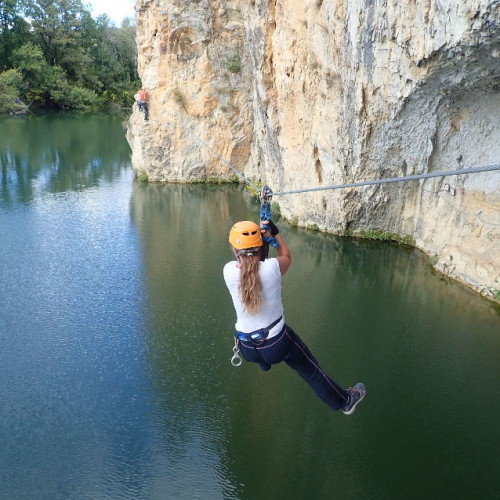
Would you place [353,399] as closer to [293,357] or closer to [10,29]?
[293,357]

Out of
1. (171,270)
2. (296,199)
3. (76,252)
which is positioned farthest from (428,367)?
(76,252)

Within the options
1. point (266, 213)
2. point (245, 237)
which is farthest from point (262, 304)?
point (266, 213)

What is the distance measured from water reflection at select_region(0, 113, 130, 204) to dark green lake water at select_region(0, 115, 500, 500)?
526 centimetres

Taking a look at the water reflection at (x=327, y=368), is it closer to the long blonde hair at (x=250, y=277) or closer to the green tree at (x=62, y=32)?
the long blonde hair at (x=250, y=277)

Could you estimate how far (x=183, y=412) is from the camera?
19.2ft

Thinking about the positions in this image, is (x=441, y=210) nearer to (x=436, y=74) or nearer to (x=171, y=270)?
(x=436, y=74)

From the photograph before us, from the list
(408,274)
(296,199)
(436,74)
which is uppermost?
(436,74)

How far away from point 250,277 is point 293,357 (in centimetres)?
90

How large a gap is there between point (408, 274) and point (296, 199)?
12.3 ft

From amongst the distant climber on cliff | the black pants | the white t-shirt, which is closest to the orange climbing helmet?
the white t-shirt

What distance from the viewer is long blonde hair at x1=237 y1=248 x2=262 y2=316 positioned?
3.35m

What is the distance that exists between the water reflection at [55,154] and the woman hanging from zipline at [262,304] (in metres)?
13.0

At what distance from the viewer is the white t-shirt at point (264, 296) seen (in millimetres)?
3424

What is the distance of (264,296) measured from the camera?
3.46 meters
